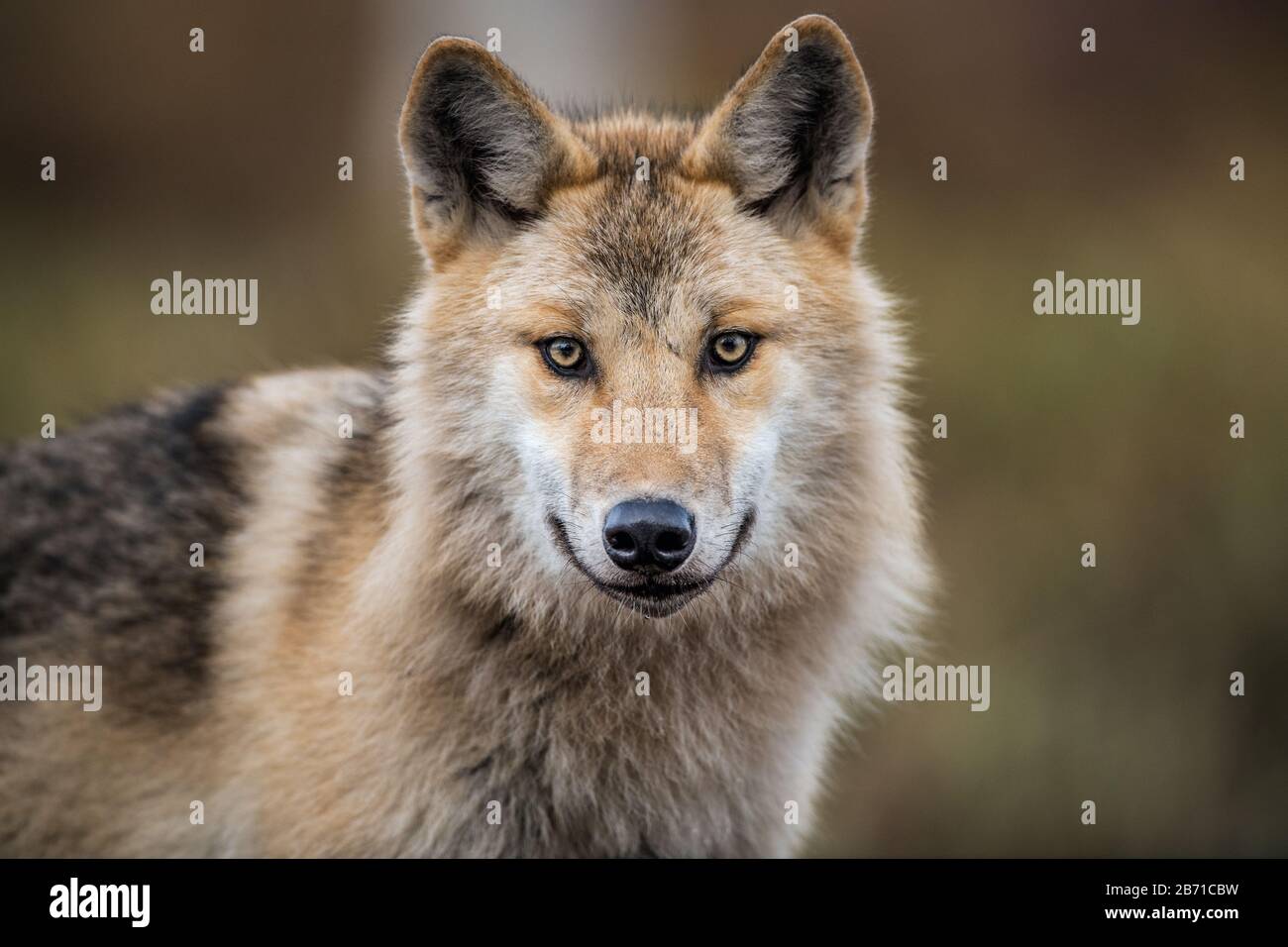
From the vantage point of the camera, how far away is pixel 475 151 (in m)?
4.38

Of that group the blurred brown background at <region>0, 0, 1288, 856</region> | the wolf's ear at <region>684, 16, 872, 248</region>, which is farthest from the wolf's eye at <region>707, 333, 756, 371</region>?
the blurred brown background at <region>0, 0, 1288, 856</region>

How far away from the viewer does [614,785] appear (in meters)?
4.25

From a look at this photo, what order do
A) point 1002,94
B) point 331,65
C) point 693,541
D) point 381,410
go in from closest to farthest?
point 693,541 < point 381,410 < point 1002,94 < point 331,65

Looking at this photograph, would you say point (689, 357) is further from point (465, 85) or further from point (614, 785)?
point (614, 785)

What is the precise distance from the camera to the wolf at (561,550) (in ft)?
13.2

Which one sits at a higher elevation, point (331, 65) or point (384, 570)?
point (331, 65)

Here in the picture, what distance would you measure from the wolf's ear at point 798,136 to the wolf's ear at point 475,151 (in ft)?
1.75

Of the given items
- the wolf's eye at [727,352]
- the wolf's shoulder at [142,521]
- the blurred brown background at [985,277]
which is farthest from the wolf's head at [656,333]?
the blurred brown background at [985,277]

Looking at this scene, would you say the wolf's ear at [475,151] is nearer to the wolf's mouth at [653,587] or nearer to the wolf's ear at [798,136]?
the wolf's ear at [798,136]

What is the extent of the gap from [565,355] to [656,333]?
1.04 ft

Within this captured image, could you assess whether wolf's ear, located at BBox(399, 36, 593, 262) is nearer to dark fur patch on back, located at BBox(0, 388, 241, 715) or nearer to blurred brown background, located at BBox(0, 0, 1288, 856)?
blurred brown background, located at BBox(0, 0, 1288, 856)

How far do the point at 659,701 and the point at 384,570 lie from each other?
1.10m

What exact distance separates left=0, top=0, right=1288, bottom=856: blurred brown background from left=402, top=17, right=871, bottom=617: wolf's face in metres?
1.23
